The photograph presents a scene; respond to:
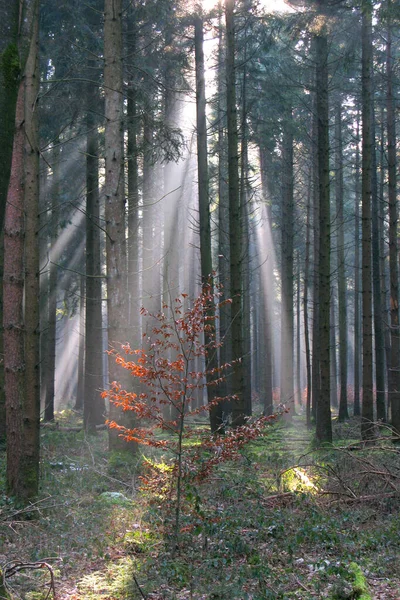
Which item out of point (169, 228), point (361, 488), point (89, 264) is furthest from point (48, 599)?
point (169, 228)

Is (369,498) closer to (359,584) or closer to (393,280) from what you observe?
(359,584)

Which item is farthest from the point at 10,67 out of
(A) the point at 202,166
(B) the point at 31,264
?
(A) the point at 202,166

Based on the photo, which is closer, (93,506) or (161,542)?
(161,542)

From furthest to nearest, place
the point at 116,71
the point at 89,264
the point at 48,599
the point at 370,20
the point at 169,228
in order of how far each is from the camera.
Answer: the point at 169,228, the point at 89,264, the point at 370,20, the point at 116,71, the point at 48,599

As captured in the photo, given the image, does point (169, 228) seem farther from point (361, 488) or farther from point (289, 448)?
point (361, 488)

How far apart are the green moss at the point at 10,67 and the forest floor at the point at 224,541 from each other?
3775mm

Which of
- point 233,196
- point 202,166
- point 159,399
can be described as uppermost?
point 202,166

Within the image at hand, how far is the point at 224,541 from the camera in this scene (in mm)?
6191

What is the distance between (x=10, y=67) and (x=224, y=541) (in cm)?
504

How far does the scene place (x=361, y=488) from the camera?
8414mm

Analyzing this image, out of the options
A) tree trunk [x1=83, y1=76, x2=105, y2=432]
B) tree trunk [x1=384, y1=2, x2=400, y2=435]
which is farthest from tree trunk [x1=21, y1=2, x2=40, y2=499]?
tree trunk [x1=384, y1=2, x2=400, y2=435]

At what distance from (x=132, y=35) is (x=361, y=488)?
12724mm

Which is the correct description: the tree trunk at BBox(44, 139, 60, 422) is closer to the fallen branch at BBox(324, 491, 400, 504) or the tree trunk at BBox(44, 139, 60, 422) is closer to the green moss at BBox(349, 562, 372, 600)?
the fallen branch at BBox(324, 491, 400, 504)

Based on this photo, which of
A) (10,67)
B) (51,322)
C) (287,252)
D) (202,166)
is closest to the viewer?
(10,67)
